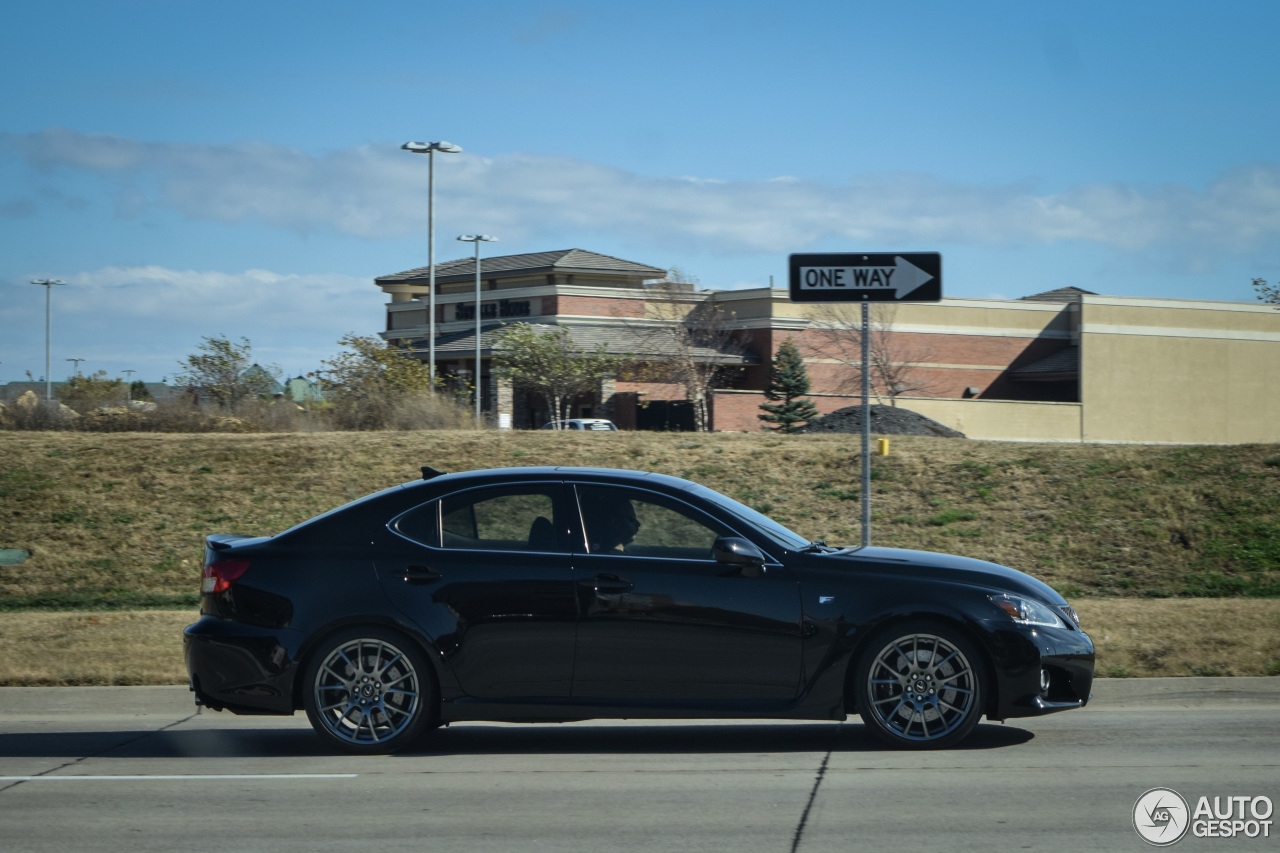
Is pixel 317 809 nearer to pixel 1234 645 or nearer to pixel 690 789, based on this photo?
pixel 690 789

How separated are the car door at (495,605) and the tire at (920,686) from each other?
67.5 inches

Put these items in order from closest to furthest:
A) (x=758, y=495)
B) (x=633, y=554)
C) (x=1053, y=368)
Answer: (x=633, y=554) < (x=758, y=495) < (x=1053, y=368)

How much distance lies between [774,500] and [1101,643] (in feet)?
24.4

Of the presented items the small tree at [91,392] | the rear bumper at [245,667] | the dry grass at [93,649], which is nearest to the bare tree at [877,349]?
the small tree at [91,392]

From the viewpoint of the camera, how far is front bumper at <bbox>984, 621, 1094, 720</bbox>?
7047 mm

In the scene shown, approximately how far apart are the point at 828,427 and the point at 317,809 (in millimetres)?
28499

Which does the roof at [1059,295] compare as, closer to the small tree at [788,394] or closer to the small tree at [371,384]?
the small tree at [788,394]

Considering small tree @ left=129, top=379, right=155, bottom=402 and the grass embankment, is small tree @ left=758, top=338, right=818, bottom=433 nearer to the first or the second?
small tree @ left=129, top=379, right=155, bottom=402

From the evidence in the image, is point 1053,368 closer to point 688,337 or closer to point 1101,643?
point 688,337

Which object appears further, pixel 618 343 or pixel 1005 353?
pixel 1005 353

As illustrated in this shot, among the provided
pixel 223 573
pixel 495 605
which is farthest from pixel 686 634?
pixel 223 573

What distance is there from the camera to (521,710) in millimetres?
7199

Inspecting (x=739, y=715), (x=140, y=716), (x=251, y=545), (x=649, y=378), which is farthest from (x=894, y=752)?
(x=649, y=378)

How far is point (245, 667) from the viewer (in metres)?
7.31
